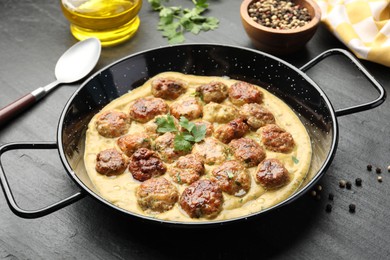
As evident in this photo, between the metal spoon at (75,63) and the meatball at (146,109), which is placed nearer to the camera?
the meatball at (146,109)

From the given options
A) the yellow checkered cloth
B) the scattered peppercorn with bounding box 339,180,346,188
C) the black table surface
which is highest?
the yellow checkered cloth

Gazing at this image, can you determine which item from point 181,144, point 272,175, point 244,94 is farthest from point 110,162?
point 244,94

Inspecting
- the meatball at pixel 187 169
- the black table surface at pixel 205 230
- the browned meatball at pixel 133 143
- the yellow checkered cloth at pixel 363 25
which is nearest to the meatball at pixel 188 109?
the browned meatball at pixel 133 143

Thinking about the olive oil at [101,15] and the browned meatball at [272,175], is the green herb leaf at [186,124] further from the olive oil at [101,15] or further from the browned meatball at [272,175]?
the olive oil at [101,15]

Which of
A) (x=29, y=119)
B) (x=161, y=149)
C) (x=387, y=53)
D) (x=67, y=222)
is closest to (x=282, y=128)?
(x=161, y=149)

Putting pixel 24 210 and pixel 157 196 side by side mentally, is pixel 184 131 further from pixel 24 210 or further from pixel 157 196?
pixel 24 210

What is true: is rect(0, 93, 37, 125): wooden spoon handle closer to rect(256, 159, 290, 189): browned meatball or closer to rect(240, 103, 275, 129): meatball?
rect(240, 103, 275, 129): meatball

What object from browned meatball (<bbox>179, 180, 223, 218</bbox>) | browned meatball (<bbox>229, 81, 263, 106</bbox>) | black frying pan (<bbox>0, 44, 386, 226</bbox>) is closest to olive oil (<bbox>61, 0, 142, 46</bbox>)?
black frying pan (<bbox>0, 44, 386, 226</bbox>)
